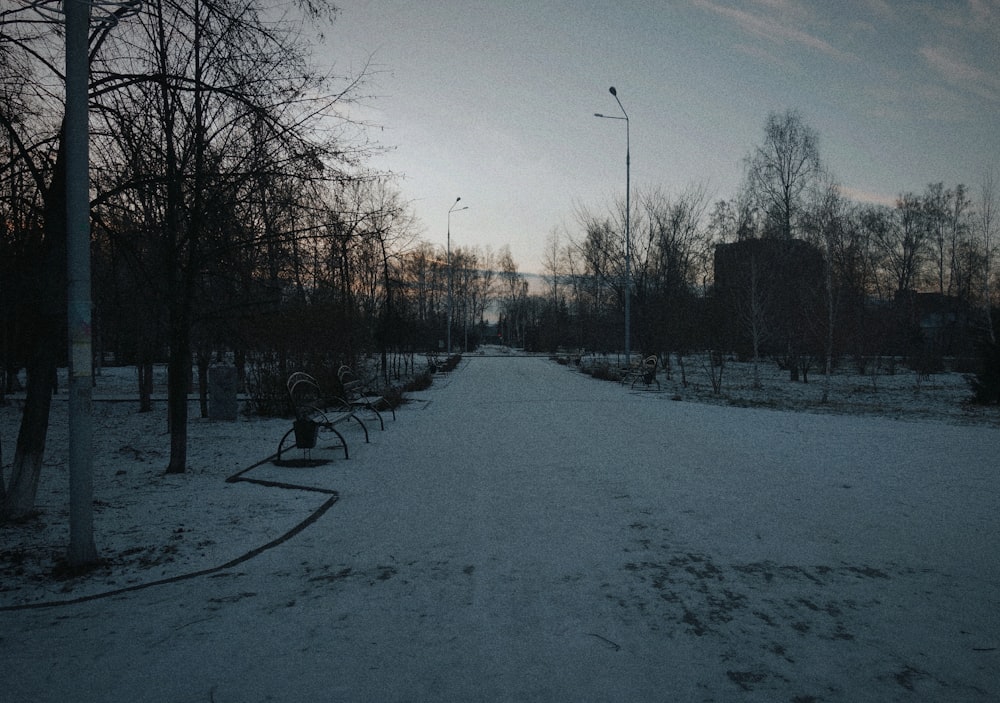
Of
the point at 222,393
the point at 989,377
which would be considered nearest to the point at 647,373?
the point at 989,377

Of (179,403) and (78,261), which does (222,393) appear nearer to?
(179,403)

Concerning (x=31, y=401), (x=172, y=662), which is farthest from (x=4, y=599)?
(x=31, y=401)

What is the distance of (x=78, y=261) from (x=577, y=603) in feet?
12.8

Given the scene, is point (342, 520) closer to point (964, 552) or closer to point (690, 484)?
point (690, 484)

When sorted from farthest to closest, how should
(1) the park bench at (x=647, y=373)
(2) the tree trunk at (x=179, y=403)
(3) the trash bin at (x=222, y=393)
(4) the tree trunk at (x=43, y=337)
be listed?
(1) the park bench at (x=647, y=373) → (3) the trash bin at (x=222, y=393) → (2) the tree trunk at (x=179, y=403) → (4) the tree trunk at (x=43, y=337)

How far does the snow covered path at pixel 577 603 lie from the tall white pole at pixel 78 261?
2.77 feet

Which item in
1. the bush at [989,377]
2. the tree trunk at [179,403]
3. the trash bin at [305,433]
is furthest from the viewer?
the bush at [989,377]

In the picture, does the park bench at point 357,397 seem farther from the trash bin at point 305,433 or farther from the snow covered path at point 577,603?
the snow covered path at point 577,603

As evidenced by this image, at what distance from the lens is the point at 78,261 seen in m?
3.99

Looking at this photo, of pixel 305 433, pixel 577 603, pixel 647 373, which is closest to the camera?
pixel 577 603

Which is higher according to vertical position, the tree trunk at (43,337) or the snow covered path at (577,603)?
the tree trunk at (43,337)

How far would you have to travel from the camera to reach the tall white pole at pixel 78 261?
3963mm

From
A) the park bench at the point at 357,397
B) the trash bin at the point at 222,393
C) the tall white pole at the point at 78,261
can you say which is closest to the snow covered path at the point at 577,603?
the tall white pole at the point at 78,261

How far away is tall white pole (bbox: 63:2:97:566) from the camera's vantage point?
13.0ft
